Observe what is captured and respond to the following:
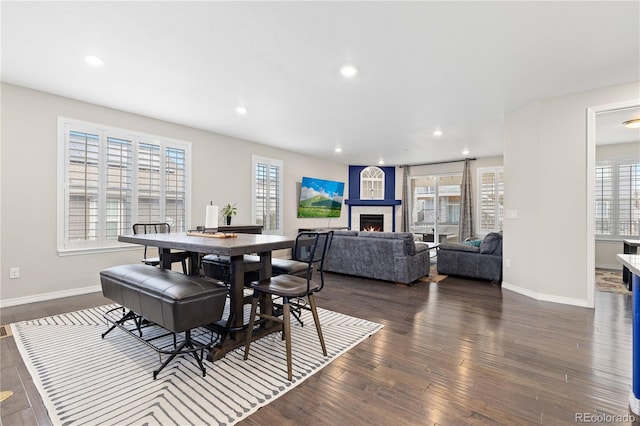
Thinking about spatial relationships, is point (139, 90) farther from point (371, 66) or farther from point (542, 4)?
point (542, 4)

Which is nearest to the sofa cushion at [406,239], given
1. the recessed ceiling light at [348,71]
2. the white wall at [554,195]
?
the white wall at [554,195]

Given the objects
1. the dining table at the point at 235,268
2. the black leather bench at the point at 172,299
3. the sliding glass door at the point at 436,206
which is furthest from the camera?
the sliding glass door at the point at 436,206

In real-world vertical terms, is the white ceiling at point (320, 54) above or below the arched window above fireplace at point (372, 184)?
above

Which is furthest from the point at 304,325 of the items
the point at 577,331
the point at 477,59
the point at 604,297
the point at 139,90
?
the point at 604,297

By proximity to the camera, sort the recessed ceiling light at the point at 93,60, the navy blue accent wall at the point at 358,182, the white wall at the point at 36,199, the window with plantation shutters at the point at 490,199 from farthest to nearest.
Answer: the navy blue accent wall at the point at 358,182 < the window with plantation shutters at the point at 490,199 < the white wall at the point at 36,199 < the recessed ceiling light at the point at 93,60

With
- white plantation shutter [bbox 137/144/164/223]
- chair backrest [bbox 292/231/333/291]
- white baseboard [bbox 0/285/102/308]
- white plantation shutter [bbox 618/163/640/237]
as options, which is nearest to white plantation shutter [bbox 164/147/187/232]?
white plantation shutter [bbox 137/144/164/223]

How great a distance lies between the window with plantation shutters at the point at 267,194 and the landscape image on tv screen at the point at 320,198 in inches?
29.0

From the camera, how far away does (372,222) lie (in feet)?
31.2

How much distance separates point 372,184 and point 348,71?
6.73m

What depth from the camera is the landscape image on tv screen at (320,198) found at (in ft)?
25.1

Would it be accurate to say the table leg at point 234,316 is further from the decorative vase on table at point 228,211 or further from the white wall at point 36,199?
the decorative vase on table at point 228,211

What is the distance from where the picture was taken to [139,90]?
3.67 m

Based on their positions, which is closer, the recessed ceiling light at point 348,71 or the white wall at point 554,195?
the recessed ceiling light at point 348,71

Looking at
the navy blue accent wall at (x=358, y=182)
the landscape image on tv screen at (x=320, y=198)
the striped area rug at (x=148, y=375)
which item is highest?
the navy blue accent wall at (x=358, y=182)
